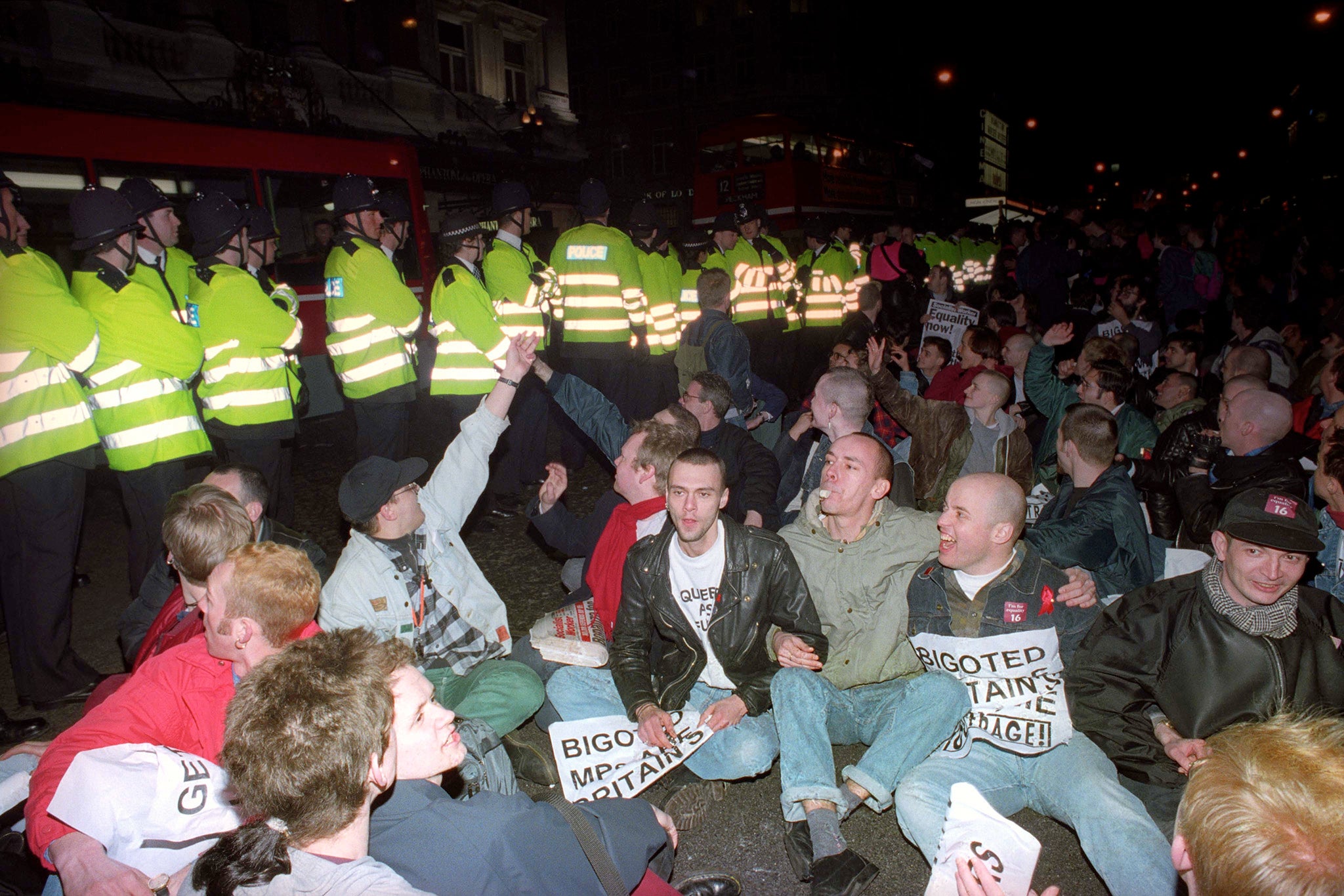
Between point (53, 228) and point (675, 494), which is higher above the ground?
point (53, 228)

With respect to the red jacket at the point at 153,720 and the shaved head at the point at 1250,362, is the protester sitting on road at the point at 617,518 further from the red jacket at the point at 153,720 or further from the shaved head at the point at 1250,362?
the shaved head at the point at 1250,362

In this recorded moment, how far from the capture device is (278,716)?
1657 millimetres

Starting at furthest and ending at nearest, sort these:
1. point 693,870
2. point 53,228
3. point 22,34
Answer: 1. point 22,34
2. point 53,228
3. point 693,870

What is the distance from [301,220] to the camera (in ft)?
32.6

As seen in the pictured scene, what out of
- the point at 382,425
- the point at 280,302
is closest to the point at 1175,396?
the point at 382,425

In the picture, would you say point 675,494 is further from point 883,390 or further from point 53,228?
point 53,228

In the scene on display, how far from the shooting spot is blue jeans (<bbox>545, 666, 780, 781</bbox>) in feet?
10.9

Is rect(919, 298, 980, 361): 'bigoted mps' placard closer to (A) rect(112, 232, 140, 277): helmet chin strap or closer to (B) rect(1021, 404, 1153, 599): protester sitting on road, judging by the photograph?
(B) rect(1021, 404, 1153, 599): protester sitting on road

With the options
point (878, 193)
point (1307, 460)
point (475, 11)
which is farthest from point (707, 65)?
point (1307, 460)

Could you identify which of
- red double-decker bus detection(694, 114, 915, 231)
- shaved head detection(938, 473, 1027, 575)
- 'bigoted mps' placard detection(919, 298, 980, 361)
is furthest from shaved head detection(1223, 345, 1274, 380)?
red double-decker bus detection(694, 114, 915, 231)

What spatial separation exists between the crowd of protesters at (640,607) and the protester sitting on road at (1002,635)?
0.01 meters

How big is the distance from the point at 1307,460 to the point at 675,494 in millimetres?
3739

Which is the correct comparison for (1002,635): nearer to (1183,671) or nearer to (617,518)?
(1183,671)

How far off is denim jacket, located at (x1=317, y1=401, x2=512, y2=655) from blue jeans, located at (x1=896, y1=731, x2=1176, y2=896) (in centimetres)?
203
